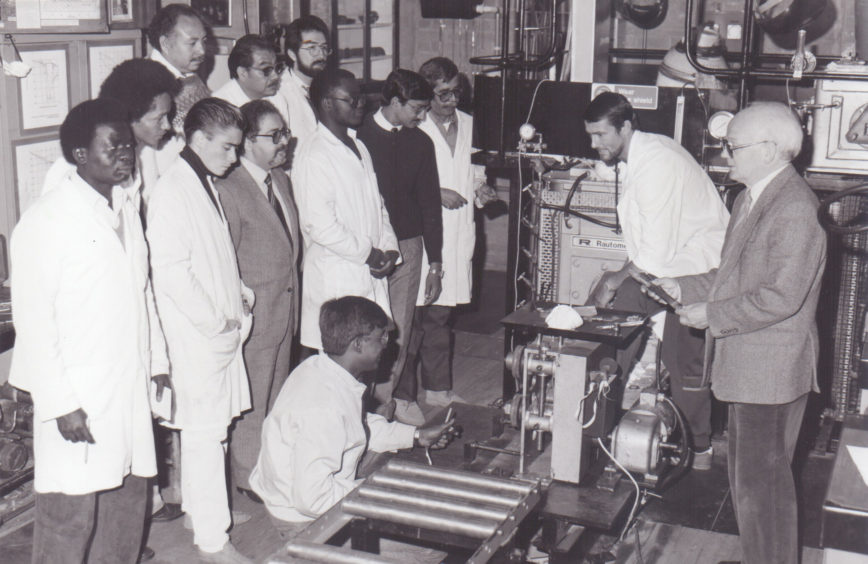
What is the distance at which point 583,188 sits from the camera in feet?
14.8

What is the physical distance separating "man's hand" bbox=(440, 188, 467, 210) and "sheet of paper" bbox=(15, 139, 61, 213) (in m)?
1.78

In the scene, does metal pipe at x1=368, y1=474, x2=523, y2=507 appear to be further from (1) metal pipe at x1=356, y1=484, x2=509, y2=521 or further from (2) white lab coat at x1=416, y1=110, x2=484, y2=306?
(2) white lab coat at x1=416, y1=110, x2=484, y2=306

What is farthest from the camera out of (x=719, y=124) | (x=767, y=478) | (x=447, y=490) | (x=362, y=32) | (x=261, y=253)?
(x=362, y=32)

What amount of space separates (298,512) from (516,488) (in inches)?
38.6

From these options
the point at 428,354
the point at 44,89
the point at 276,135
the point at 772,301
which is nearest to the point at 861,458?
the point at 772,301

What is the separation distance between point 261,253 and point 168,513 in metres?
1.04

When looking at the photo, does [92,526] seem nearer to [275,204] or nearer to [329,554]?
[329,554]

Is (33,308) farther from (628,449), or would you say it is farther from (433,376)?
(433,376)

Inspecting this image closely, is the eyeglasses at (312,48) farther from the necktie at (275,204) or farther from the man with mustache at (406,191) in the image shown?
the necktie at (275,204)

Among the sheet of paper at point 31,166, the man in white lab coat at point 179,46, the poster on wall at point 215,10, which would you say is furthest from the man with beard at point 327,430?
the poster on wall at point 215,10

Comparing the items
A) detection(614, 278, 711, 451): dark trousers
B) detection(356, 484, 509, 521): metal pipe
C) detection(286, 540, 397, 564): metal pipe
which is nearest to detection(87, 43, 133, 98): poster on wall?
detection(614, 278, 711, 451): dark trousers

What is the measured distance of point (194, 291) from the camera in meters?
Answer: 3.19

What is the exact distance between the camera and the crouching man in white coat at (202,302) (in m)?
3.18

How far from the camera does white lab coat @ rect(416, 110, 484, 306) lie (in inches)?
192
